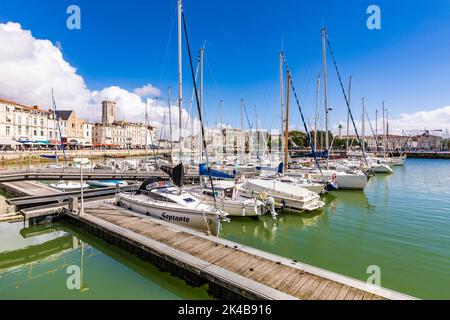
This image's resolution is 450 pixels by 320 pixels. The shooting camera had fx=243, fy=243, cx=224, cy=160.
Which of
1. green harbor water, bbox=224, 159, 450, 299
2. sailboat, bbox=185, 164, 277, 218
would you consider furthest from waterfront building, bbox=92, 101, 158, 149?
green harbor water, bbox=224, 159, 450, 299

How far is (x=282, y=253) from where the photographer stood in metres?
11.9

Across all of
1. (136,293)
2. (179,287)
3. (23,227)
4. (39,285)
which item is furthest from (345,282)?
(23,227)

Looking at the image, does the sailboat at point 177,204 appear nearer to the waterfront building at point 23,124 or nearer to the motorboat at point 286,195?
the motorboat at point 286,195

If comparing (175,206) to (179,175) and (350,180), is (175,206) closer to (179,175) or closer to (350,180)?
(179,175)

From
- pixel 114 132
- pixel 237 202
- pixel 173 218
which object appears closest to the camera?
pixel 173 218

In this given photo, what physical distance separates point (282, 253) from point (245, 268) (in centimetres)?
418

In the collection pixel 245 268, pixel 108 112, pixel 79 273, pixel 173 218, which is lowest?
pixel 79 273

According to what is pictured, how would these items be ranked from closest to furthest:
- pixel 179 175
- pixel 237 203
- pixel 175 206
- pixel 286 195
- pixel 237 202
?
1. pixel 175 206
2. pixel 179 175
3. pixel 237 203
4. pixel 237 202
5. pixel 286 195

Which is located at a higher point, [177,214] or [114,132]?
[114,132]

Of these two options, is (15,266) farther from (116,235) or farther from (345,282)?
(345,282)

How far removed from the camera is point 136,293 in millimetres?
8648

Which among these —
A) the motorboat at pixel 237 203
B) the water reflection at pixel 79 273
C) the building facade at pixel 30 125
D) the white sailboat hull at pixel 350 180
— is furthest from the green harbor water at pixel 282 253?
the building facade at pixel 30 125

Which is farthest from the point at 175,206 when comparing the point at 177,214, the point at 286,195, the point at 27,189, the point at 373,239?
the point at 27,189
